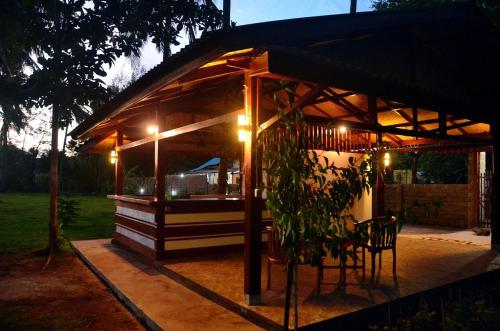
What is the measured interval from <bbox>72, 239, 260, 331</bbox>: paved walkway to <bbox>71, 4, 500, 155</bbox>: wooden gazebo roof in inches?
91.8

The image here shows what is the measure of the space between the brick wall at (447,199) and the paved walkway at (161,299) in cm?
846

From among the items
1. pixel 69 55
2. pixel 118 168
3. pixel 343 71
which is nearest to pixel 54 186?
pixel 118 168

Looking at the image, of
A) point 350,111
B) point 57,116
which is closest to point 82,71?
point 57,116

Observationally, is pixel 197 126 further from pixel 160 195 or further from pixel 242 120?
pixel 160 195

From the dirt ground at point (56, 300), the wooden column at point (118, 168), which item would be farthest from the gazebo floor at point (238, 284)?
the wooden column at point (118, 168)

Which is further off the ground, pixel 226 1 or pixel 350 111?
pixel 226 1

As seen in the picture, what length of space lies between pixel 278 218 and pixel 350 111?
21.2ft

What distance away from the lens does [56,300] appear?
17.4 feet

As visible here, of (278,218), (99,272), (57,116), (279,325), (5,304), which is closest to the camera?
(278,218)

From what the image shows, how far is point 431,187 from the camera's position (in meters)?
13.1

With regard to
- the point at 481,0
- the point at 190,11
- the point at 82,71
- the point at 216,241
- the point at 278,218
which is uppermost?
the point at 481,0

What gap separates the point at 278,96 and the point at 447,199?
382 inches

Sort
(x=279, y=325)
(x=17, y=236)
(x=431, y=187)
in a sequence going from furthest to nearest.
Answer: (x=431, y=187) < (x=17, y=236) < (x=279, y=325)

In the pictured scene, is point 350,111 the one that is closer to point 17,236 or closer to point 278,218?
point 278,218
